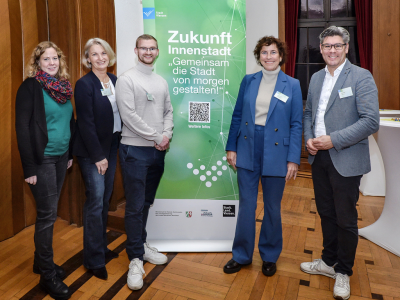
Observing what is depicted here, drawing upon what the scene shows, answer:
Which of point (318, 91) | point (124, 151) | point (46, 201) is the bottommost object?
point (46, 201)

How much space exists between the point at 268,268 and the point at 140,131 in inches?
48.9

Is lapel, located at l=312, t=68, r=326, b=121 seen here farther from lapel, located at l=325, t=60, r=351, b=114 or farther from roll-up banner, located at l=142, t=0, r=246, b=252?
roll-up banner, located at l=142, t=0, r=246, b=252

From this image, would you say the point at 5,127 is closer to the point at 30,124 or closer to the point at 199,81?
the point at 30,124

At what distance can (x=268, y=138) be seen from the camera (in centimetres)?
197

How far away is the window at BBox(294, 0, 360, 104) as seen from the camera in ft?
17.4

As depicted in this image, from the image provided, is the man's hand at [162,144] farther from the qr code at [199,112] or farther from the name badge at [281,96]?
the name badge at [281,96]

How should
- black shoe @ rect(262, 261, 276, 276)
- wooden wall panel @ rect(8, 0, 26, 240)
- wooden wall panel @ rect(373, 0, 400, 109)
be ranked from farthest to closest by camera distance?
wooden wall panel @ rect(373, 0, 400, 109)
wooden wall panel @ rect(8, 0, 26, 240)
black shoe @ rect(262, 261, 276, 276)

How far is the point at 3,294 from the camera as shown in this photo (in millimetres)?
1894

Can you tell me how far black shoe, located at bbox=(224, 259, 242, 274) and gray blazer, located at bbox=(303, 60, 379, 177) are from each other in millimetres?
935

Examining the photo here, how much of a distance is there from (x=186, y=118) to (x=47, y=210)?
1118 mm

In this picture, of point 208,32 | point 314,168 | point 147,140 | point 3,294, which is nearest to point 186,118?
point 147,140

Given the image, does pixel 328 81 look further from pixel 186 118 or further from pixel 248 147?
pixel 186 118

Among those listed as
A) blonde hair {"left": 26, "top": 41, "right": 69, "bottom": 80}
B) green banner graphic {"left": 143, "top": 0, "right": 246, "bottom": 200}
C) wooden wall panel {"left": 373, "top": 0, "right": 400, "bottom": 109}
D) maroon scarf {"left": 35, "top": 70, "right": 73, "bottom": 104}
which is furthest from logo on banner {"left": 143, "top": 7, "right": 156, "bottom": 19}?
wooden wall panel {"left": 373, "top": 0, "right": 400, "bottom": 109}

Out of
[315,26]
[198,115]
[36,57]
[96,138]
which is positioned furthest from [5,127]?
[315,26]
